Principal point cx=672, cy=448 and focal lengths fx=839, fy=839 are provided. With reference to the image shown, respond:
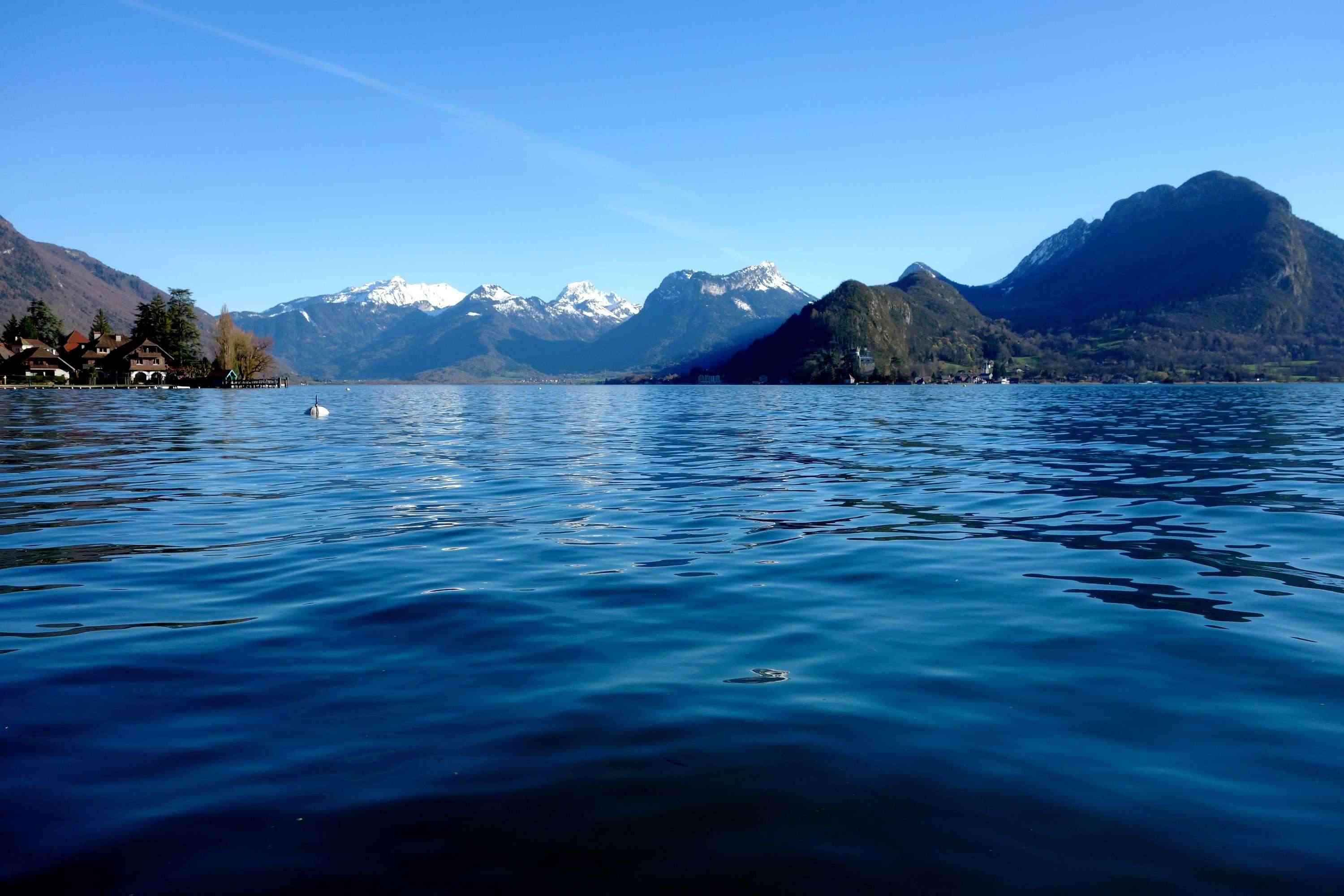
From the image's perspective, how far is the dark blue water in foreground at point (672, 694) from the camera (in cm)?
614

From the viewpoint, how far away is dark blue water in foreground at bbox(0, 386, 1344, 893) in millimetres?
6145

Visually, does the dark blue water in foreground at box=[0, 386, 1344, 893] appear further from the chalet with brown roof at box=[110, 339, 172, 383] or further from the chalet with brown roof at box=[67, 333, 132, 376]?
the chalet with brown roof at box=[67, 333, 132, 376]

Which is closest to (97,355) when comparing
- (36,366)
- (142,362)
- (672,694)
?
(142,362)

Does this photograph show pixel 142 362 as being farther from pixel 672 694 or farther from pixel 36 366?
pixel 672 694

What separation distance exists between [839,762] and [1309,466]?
115 ft

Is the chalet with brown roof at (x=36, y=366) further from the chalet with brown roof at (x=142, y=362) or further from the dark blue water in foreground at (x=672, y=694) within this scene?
the dark blue water in foreground at (x=672, y=694)

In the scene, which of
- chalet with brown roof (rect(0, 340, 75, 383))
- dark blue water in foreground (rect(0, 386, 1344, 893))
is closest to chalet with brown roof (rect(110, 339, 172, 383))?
chalet with brown roof (rect(0, 340, 75, 383))

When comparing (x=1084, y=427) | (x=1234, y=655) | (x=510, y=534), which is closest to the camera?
(x=1234, y=655)

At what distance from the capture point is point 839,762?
25.2 ft

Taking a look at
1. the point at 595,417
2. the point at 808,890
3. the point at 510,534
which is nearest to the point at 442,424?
the point at 595,417

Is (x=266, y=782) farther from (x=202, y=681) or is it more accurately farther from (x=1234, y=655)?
(x=1234, y=655)

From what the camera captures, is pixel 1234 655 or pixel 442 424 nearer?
pixel 1234 655

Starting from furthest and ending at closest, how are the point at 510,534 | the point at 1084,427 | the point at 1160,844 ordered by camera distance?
the point at 1084,427
the point at 510,534
the point at 1160,844

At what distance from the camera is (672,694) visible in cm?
941
